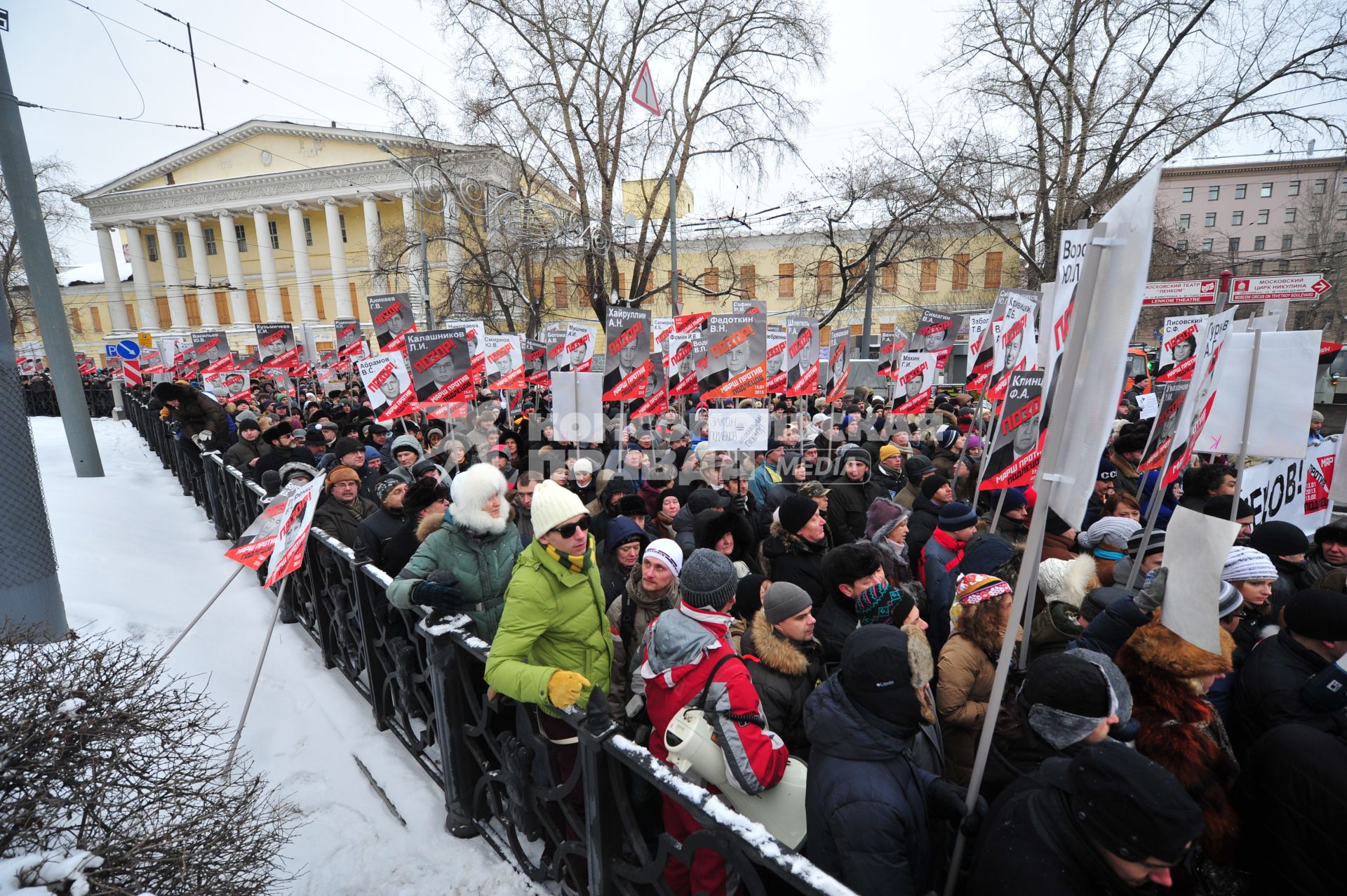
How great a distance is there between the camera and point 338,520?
474 centimetres

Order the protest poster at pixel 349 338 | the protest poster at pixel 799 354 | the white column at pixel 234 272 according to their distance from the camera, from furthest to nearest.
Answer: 1. the white column at pixel 234 272
2. the protest poster at pixel 349 338
3. the protest poster at pixel 799 354

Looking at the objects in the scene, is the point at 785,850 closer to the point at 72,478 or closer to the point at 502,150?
the point at 72,478

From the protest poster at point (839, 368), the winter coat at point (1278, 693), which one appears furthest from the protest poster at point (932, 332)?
the winter coat at point (1278, 693)

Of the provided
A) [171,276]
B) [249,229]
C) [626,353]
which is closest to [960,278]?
[626,353]

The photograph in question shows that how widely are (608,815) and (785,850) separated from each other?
0.84m

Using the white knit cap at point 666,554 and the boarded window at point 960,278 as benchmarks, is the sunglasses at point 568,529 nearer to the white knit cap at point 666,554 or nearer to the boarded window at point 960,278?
the white knit cap at point 666,554

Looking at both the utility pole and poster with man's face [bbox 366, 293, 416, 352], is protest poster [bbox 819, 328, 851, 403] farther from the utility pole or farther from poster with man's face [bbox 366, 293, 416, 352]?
the utility pole

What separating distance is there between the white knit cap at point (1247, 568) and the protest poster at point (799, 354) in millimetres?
9689

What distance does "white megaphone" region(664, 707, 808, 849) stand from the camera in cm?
210

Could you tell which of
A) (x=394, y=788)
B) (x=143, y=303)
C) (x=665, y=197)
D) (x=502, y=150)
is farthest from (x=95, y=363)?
(x=394, y=788)

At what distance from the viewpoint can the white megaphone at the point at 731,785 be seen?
210 centimetres

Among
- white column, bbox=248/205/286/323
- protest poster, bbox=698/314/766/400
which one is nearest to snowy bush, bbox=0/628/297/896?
protest poster, bbox=698/314/766/400

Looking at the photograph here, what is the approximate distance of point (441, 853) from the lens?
2912mm

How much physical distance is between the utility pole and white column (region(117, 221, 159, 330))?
51719 mm
